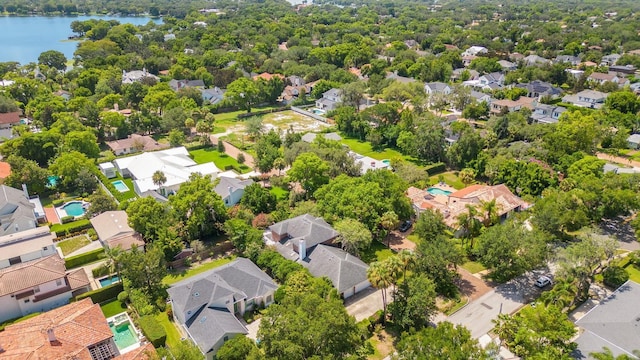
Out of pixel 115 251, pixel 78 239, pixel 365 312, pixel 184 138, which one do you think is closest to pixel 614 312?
pixel 365 312

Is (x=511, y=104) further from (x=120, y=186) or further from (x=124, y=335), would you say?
(x=124, y=335)

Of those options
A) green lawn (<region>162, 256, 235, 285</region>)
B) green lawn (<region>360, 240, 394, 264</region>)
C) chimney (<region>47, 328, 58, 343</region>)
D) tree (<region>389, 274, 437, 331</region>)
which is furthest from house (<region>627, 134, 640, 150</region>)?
chimney (<region>47, 328, 58, 343</region>)

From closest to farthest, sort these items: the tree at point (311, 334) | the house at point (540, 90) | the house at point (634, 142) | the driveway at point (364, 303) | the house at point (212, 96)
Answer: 1. the tree at point (311, 334)
2. the driveway at point (364, 303)
3. the house at point (634, 142)
4. the house at point (212, 96)
5. the house at point (540, 90)

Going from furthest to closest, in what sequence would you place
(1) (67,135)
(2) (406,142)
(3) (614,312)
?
(2) (406,142) < (1) (67,135) < (3) (614,312)

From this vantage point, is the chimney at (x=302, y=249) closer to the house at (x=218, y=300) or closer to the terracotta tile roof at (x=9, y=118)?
the house at (x=218, y=300)

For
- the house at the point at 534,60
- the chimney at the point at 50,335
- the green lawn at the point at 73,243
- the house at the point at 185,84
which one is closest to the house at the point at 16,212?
the green lawn at the point at 73,243

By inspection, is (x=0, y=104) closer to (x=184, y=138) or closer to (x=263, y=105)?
(x=184, y=138)

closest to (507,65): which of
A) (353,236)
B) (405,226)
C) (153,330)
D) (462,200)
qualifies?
(462,200)

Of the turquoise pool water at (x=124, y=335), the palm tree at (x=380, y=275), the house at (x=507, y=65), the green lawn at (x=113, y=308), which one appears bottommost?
the green lawn at (x=113, y=308)
